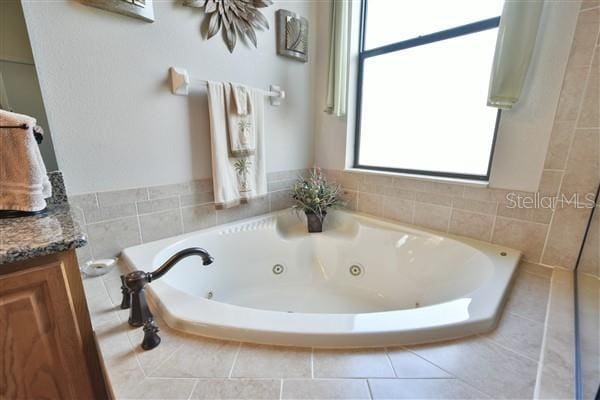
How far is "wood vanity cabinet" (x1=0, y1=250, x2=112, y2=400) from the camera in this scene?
22.8 inches

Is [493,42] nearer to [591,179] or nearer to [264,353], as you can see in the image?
[591,179]

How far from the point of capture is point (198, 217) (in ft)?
5.18

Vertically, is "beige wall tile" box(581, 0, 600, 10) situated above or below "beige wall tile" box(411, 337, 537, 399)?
above

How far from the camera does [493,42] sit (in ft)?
4.35

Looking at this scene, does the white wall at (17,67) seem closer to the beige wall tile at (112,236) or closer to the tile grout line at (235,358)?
the beige wall tile at (112,236)

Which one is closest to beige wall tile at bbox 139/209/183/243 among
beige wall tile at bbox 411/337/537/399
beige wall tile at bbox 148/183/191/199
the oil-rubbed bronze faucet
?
beige wall tile at bbox 148/183/191/199

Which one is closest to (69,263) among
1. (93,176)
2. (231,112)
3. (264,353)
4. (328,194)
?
(264,353)

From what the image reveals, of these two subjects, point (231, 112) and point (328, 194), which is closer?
point (231, 112)

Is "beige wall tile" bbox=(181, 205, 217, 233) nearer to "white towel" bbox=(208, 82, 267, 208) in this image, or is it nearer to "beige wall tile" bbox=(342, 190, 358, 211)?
"white towel" bbox=(208, 82, 267, 208)

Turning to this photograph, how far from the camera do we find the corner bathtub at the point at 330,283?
31.0 inches

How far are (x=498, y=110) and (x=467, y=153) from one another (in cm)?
27

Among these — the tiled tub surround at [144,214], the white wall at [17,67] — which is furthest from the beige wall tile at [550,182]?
the white wall at [17,67]
